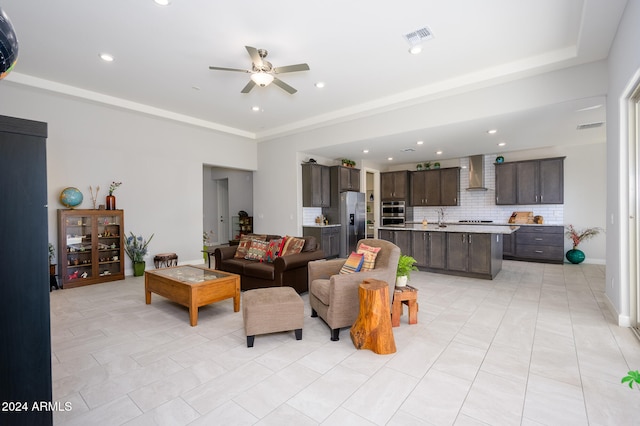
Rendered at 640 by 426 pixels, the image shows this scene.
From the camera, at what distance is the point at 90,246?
5.14m

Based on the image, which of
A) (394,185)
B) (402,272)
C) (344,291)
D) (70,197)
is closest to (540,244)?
(394,185)

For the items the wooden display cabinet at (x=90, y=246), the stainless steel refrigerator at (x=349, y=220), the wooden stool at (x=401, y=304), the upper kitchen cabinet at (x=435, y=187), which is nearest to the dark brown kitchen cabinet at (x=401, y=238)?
the stainless steel refrigerator at (x=349, y=220)

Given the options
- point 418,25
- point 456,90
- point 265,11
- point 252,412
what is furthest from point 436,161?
point 252,412

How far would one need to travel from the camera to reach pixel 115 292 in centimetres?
463

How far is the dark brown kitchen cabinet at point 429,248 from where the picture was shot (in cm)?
568

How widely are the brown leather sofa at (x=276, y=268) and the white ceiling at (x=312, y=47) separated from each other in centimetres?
265

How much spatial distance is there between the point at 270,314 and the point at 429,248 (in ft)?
13.3

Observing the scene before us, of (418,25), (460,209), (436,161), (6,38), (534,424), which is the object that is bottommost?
(534,424)

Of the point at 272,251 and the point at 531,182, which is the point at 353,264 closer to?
the point at 272,251

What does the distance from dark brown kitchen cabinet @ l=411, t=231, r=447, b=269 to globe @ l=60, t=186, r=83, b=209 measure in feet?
20.0

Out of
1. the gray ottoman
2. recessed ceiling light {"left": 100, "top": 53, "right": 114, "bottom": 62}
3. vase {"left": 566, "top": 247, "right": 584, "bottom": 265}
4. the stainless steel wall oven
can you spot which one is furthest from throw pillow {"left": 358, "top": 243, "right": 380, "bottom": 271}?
vase {"left": 566, "top": 247, "right": 584, "bottom": 265}

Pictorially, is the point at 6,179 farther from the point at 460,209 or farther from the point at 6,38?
the point at 460,209

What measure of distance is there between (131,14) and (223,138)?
13.8 feet

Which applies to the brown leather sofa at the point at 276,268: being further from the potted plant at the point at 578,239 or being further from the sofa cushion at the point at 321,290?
the potted plant at the point at 578,239
